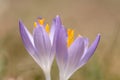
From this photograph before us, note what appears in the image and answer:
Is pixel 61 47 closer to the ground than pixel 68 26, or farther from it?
farther from it

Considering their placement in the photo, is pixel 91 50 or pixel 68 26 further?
pixel 68 26

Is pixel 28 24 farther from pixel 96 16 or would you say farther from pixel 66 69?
pixel 66 69

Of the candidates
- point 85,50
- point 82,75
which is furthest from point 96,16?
point 85,50

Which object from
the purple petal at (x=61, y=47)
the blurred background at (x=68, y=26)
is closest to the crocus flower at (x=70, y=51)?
the purple petal at (x=61, y=47)

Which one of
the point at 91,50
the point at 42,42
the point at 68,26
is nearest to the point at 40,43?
the point at 42,42

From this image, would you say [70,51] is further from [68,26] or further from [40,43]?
[68,26]

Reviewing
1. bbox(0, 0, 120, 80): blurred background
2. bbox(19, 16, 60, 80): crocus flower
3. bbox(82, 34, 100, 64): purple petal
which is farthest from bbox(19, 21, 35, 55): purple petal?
bbox(0, 0, 120, 80): blurred background
